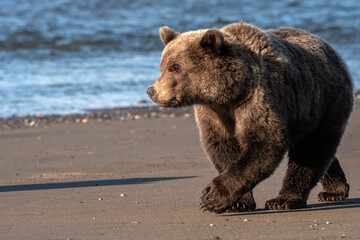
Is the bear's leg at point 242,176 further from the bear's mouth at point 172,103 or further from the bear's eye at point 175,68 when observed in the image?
the bear's eye at point 175,68

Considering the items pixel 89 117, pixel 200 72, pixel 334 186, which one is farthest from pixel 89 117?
pixel 200 72

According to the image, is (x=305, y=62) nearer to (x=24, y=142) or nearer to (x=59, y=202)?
(x=59, y=202)

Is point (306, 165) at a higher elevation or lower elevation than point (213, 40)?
lower

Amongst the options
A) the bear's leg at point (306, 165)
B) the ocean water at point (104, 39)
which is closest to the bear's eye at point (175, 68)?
the bear's leg at point (306, 165)

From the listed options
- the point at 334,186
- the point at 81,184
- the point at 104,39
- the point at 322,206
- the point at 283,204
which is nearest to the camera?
the point at 283,204

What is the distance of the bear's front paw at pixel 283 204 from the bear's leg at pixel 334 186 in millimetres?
512

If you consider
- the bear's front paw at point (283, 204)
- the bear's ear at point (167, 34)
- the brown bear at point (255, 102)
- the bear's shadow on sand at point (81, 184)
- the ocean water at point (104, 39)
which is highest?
the bear's ear at point (167, 34)

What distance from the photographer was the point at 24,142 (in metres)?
11.4

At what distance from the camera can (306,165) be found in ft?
22.9

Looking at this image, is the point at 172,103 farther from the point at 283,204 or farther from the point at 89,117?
the point at 89,117

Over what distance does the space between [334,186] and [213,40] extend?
2078mm

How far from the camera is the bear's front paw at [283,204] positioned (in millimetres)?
6917

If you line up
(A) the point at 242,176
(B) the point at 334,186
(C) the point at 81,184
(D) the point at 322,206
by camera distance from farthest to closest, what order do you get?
(C) the point at 81,184 < (B) the point at 334,186 < (D) the point at 322,206 < (A) the point at 242,176

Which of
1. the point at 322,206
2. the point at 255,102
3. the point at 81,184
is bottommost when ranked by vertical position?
the point at 81,184
